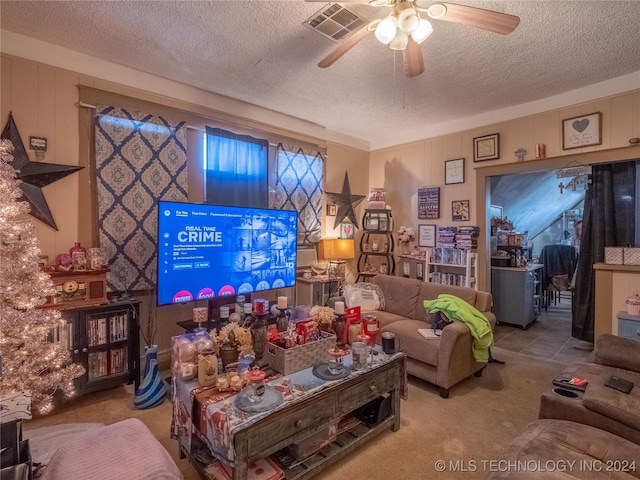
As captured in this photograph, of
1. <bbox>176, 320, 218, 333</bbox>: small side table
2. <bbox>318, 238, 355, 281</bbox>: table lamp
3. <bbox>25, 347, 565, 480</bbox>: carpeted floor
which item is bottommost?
<bbox>25, 347, 565, 480</bbox>: carpeted floor

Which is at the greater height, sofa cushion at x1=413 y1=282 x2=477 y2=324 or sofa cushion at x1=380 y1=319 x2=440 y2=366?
sofa cushion at x1=413 y1=282 x2=477 y2=324

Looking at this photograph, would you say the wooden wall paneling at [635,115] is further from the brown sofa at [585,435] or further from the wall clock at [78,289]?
the wall clock at [78,289]

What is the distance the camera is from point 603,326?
10.1ft

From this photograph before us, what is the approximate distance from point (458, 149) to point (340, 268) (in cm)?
218

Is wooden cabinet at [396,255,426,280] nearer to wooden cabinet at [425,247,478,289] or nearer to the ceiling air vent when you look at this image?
wooden cabinet at [425,247,478,289]

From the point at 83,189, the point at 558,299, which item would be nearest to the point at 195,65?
the point at 83,189

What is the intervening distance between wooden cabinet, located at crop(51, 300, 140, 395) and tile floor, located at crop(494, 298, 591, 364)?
3.92 m

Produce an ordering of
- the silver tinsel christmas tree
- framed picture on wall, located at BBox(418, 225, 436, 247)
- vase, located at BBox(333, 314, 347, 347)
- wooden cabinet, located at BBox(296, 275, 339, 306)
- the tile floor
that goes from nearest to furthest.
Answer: the silver tinsel christmas tree
vase, located at BBox(333, 314, 347, 347)
the tile floor
wooden cabinet, located at BBox(296, 275, 339, 306)
framed picture on wall, located at BBox(418, 225, 436, 247)

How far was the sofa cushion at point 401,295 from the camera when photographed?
11.3ft

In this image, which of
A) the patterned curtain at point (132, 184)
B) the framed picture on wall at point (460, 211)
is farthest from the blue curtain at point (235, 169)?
the framed picture on wall at point (460, 211)

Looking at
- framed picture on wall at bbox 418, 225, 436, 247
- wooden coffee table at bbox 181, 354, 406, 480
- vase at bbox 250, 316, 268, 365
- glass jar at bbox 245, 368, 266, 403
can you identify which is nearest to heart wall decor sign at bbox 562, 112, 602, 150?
framed picture on wall at bbox 418, 225, 436, 247

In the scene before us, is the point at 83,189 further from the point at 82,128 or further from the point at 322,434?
the point at 322,434

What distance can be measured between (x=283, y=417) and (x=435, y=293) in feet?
7.30

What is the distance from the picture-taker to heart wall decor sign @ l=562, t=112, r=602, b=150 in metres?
3.10
